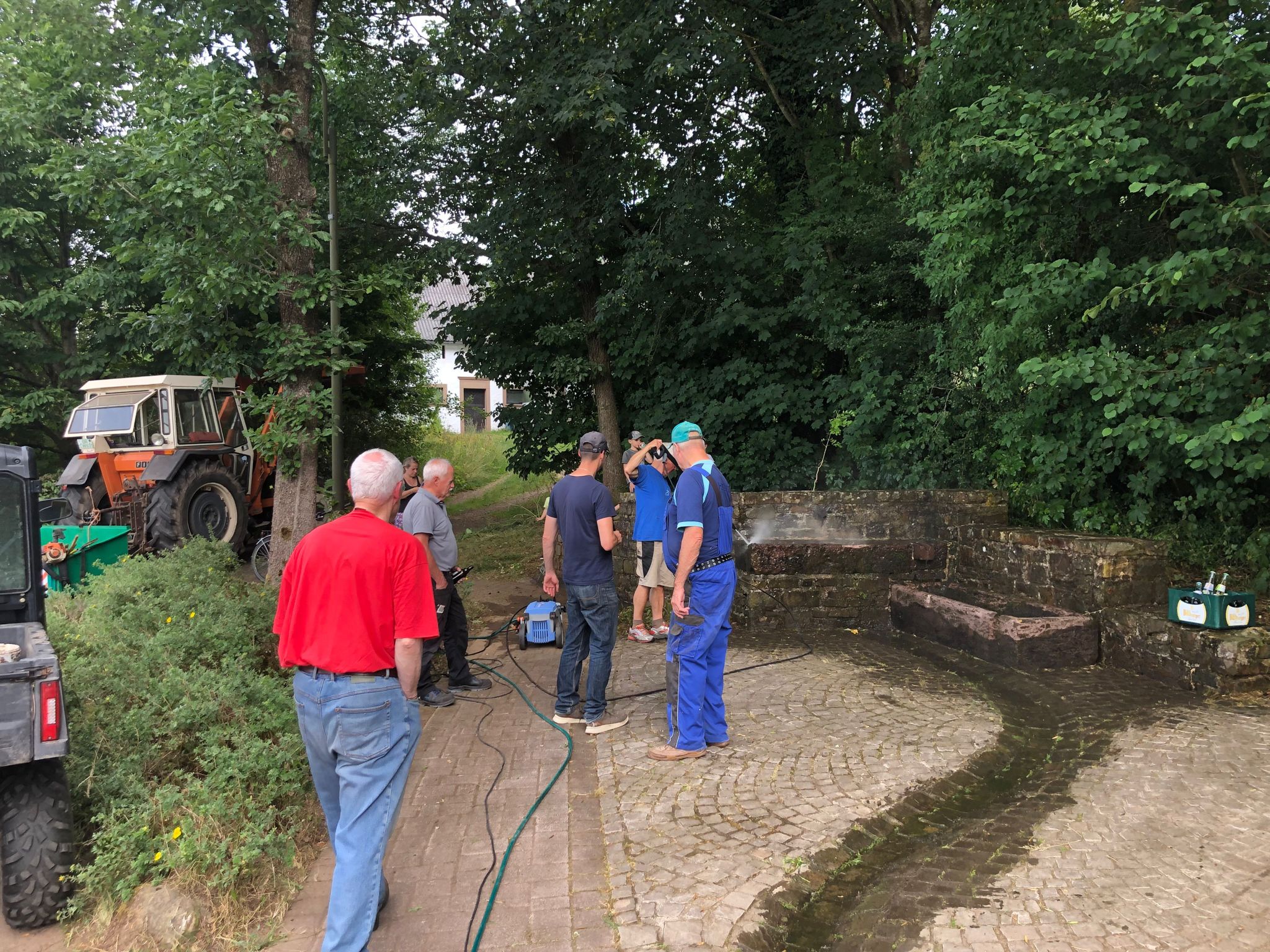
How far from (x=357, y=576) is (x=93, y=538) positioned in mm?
8846

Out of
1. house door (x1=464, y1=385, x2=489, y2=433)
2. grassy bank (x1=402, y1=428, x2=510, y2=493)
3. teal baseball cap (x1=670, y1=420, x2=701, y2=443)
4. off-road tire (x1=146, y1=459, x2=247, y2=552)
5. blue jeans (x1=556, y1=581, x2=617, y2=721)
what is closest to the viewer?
teal baseball cap (x1=670, y1=420, x2=701, y2=443)

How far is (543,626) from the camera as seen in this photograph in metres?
8.14

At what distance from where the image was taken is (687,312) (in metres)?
12.2

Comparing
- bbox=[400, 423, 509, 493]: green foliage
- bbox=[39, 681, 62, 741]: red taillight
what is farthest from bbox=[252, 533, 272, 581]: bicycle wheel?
bbox=[400, 423, 509, 493]: green foliage

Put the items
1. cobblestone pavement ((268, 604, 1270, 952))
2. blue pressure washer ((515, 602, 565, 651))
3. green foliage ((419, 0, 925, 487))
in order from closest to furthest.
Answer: cobblestone pavement ((268, 604, 1270, 952)), blue pressure washer ((515, 602, 565, 651)), green foliage ((419, 0, 925, 487))

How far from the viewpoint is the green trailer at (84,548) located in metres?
9.51

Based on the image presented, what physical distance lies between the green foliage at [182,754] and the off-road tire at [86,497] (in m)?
6.51

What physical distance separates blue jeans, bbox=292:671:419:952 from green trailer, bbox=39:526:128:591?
306 inches

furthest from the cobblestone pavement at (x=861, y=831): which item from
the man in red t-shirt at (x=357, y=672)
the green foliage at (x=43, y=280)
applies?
the green foliage at (x=43, y=280)

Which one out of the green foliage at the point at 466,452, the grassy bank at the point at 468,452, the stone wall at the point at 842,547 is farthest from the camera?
the grassy bank at the point at 468,452

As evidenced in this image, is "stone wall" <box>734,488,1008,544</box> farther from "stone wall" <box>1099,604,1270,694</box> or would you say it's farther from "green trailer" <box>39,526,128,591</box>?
"green trailer" <box>39,526,128,591</box>

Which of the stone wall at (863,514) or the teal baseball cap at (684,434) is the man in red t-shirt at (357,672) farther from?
the stone wall at (863,514)

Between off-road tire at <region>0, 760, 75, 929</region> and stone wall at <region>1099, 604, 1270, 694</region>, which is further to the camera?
stone wall at <region>1099, 604, 1270, 694</region>

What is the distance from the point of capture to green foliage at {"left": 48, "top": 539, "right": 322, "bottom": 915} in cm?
359
